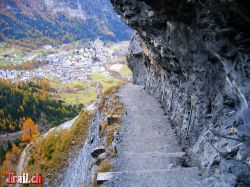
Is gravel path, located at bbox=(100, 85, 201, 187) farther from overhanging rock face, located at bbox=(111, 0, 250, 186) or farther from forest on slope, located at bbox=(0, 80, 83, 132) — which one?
forest on slope, located at bbox=(0, 80, 83, 132)

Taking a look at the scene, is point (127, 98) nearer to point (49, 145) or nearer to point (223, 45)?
point (49, 145)

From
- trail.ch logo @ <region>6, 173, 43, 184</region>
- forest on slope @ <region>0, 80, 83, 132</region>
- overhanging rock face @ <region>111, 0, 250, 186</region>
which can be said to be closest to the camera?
overhanging rock face @ <region>111, 0, 250, 186</region>

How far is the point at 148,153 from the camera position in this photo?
24.4 metres

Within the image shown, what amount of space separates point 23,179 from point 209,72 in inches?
1719

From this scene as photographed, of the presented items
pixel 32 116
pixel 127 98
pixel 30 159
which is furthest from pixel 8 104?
pixel 127 98

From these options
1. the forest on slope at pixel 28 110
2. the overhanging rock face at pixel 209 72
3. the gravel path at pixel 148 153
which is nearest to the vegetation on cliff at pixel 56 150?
the gravel path at pixel 148 153

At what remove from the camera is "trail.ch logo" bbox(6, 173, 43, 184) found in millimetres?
46219

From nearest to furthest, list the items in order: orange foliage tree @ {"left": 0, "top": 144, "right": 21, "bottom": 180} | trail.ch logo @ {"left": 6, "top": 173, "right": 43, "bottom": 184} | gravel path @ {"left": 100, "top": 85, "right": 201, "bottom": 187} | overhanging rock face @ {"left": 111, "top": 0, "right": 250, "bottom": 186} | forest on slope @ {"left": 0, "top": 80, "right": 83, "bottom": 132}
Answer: overhanging rock face @ {"left": 111, "top": 0, "right": 250, "bottom": 186}
gravel path @ {"left": 100, "top": 85, "right": 201, "bottom": 187}
trail.ch logo @ {"left": 6, "top": 173, "right": 43, "bottom": 184}
orange foliage tree @ {"left": 0, "top": 144, "right": 21, "bottom": 180}
forest on slope @ {"left": 0, "top": 80, "right": 83, "bottom": 132}

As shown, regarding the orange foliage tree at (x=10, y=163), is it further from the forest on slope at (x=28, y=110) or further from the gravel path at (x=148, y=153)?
the gravel path at (x=148, y=153)

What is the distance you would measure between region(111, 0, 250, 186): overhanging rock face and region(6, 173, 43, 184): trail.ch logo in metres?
25.9

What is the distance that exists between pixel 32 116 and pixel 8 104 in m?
19.9

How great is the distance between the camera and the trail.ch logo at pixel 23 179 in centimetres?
4622

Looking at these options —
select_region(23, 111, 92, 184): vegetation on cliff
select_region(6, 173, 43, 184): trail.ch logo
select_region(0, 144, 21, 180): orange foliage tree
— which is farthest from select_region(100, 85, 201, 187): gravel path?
select_region(0, 144, 21, 180): orange foliage tree

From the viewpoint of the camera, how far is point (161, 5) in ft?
65.1
